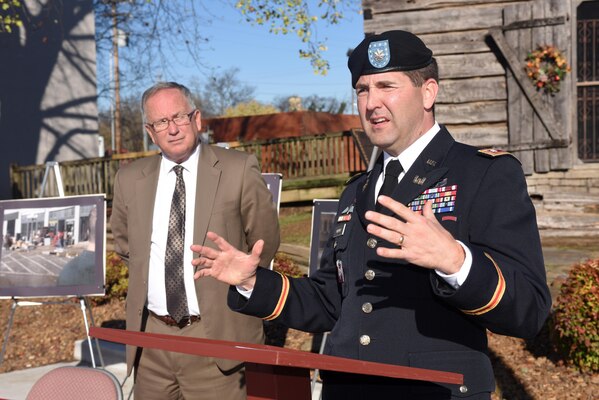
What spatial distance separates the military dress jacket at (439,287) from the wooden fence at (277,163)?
42.4 ft

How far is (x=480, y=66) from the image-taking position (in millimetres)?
8344

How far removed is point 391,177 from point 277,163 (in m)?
13.7

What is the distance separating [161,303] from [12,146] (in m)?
15.0

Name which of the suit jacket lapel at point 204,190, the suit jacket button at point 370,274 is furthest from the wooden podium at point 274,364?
the suit jacket lapel at point 204,190

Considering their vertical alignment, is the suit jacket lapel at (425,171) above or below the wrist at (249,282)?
above

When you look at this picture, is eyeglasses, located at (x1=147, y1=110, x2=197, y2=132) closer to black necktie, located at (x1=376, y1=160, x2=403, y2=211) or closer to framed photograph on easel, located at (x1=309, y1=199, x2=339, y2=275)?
black necktie, located at (x1=376, y1=160, x2=403, y2=211)

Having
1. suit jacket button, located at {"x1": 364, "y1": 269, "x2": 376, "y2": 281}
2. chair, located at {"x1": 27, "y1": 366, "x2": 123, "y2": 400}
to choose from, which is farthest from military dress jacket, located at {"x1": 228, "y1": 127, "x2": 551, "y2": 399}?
chair, located at {"x1": 27, "y1": 366, "x2": 123, "y2": 400}

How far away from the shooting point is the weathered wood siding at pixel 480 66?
809cm

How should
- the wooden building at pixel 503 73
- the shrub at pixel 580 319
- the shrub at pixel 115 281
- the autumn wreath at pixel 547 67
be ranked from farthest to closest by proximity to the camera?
the shrub at pixel 115 281 → the wooden building at pixel 503 73 → the autumn wreath at pixel 547 67 → the shrub at pixel 580 319

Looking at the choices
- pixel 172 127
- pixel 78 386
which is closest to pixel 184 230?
pixel 172 127

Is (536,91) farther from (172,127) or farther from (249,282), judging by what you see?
(249,282)

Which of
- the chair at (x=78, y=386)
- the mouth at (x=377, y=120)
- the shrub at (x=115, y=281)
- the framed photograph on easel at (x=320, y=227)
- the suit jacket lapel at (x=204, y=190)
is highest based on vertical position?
the mouth at (x=377, y=120)

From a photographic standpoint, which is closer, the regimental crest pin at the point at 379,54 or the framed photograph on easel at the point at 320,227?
the regimental crest pin at the point at 379,54

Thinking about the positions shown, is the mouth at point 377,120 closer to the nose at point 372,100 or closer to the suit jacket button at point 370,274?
the nose at point 372,100
